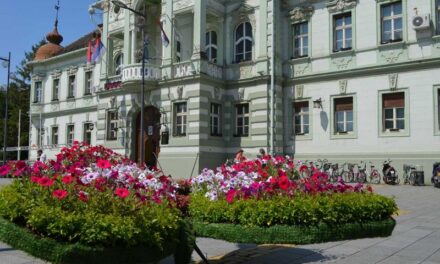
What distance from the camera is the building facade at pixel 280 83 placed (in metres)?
20.8

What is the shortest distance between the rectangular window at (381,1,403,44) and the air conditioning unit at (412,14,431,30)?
3.04 ft

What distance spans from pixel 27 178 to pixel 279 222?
2868 mm

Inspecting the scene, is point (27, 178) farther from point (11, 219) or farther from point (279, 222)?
point (279, 222)

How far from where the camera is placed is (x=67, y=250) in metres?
4.27

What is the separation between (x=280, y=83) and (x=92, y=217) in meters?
20.8

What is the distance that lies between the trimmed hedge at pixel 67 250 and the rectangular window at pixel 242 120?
67.7 ft

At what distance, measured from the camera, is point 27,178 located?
17.4 feet

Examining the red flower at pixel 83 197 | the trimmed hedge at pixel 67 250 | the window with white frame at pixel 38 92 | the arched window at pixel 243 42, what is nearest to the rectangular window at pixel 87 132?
the window with white frame at pixel 38 92

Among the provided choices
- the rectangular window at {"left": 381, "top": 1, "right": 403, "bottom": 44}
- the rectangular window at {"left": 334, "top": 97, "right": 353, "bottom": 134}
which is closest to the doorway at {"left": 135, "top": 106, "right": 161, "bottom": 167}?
the rectangular window at {"left": 334, "top": 97, "right": 353, "bottom": 134}

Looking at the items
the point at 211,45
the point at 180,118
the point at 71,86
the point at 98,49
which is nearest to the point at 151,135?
the point at 180,118

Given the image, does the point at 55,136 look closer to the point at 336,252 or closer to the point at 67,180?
the point at 336,252

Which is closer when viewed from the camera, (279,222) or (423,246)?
(279,222)

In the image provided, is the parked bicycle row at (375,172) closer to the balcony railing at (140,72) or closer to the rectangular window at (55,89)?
the balcony railing at (140,72)

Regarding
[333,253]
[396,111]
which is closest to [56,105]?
[396,111]
